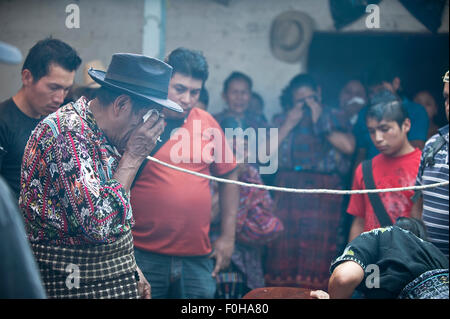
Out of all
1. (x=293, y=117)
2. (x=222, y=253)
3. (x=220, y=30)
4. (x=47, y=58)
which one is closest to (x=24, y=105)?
(x=47, y=58)

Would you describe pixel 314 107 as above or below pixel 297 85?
below

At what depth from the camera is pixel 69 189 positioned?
6.32ft

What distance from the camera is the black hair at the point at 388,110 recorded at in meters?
3.41

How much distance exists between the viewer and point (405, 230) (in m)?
2.16

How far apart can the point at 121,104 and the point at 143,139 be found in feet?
0.63

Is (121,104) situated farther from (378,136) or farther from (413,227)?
(378,136)

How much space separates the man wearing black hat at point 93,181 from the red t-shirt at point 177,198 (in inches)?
29.9

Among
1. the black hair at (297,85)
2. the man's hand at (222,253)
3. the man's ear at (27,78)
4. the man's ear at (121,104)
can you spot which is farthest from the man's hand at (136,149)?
the black hair at (297,85)

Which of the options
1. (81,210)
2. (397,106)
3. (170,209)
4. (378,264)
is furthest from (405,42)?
(81,210)

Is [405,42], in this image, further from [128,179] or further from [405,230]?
[128,179]

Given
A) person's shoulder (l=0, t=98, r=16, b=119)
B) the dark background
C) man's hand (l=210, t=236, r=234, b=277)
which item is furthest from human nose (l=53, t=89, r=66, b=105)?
the dark background

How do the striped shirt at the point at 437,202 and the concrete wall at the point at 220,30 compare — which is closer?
the striped shirt at the point at 437,202

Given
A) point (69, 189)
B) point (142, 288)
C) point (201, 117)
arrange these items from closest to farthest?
point (69, 189) < point (142, 288) < point (201, 117)

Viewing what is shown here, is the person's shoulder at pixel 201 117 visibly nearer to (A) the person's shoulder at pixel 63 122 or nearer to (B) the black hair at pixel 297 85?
(A) the person's shoulder at pixel 63 122
